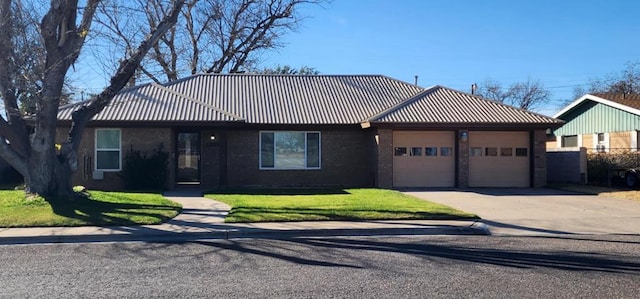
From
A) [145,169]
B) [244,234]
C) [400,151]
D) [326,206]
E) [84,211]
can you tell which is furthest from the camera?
[400,151]

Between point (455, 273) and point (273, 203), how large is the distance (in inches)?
Result: 329

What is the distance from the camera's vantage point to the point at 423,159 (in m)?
22.3

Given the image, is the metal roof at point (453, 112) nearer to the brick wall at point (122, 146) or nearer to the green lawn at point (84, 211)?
the brick wall at point (122, 146)

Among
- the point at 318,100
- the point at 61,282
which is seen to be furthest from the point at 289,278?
the point at 318,100

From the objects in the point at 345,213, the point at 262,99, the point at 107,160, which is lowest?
the point at 345,213

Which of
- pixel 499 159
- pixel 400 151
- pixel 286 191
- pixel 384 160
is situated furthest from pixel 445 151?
pixel 286 191

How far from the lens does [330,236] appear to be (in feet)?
36.6

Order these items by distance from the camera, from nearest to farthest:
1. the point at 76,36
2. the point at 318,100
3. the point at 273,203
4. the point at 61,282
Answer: the point at 61,282
the point at 76,36
the point at 273,203
the point at 318,100

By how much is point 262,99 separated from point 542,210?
12847 mm

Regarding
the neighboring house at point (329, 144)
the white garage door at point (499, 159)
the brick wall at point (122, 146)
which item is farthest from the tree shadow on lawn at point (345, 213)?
the white garage door at point (499, 159)

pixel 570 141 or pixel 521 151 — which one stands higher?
pixel 570 141

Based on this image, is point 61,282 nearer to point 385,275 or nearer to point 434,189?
point 385,275

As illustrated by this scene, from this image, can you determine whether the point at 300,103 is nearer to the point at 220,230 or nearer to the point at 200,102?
the point at 200,102

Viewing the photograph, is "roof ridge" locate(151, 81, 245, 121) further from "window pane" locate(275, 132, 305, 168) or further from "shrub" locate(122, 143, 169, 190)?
"shrub" locate(122, 143, 169, 190)
